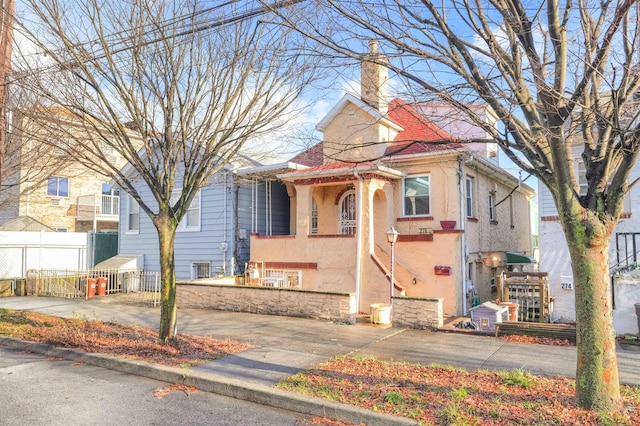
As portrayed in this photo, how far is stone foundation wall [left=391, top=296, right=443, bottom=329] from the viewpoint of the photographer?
9750 millimetres

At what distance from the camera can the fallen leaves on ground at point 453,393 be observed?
462 centimetres

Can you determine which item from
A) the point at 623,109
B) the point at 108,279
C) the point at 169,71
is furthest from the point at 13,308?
the point at 623,109

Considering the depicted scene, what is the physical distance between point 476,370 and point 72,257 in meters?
20.1

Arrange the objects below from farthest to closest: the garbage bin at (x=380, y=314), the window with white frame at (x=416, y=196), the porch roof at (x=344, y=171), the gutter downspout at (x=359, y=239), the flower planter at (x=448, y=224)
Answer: the window with white frame at (x=416, y=196) < the flower planter at (x=448, y=224) < the porch roof at (x=344, y=171) < the gutter downspout at (x=359, y=239) < the garbage bin at (x=380, y=314)

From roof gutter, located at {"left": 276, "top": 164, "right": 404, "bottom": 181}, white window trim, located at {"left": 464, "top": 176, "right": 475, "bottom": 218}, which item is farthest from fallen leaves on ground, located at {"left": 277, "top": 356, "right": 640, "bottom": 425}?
white window trim, located at {"left": 464, "top": 176, "right": 475, "bottom": 218}

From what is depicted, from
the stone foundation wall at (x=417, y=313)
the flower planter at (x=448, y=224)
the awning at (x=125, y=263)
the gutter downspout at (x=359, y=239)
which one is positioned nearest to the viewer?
the stone foundation wall at (x=417, y=313)

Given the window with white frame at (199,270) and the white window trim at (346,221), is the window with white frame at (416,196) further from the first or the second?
the window with white frame at (199,270)

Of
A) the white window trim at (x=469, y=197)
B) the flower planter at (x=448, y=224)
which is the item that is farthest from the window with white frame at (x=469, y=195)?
the flower planter at (x=448, y=224)

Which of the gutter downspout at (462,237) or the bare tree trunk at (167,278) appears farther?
the gutter downspout at (462,237)

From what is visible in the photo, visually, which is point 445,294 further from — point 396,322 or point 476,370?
point 476,370

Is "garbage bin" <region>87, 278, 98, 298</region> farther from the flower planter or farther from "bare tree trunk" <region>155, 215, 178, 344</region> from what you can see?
the flower planter

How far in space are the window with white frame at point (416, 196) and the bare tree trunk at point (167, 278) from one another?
844cm

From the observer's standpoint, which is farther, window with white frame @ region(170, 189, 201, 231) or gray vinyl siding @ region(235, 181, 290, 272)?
window with white frame @ region(170, 189, 201, 231)

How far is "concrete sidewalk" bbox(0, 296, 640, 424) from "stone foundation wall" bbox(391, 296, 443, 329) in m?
0.24
